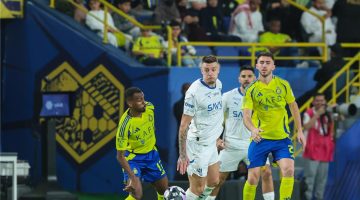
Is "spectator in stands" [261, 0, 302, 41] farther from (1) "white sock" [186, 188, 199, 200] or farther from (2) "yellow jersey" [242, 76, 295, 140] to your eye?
(1) "white sock" [186, 188, 199, 200]

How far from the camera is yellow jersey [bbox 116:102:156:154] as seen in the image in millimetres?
20156

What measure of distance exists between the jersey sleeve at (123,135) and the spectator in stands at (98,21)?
22.9ft

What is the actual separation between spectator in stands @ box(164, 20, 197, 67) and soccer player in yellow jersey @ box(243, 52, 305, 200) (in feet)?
20.1

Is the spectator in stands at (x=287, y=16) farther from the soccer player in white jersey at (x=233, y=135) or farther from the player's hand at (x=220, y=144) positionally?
the player's hand at (x=220, y=144)

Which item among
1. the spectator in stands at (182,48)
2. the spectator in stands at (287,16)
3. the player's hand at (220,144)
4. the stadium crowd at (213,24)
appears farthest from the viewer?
the spectator in stands at (287,16)

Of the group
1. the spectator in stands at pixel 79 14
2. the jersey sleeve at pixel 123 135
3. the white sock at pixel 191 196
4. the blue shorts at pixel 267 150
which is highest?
the spectator in stands at pixel 79 14

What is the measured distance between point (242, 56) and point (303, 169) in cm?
254

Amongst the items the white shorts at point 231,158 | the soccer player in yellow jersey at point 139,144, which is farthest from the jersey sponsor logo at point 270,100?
the white shorts at point 231,158

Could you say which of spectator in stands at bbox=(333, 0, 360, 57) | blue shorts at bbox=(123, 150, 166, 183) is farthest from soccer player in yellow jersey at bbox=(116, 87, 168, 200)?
spectator in stands at bbox=(333, 0, 360, 57)

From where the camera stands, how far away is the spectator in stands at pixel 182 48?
26500 mm

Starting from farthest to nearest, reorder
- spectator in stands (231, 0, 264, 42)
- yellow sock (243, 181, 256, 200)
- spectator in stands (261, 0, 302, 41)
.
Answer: spectator in stands (261, 0, 302, 41) < spectator in stands (231, 0, 264, 42) < yellow sock (243, 181, 256, 200)

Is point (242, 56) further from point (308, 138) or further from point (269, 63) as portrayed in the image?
point (269, 63)

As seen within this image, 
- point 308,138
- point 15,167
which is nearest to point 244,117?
point 15,167

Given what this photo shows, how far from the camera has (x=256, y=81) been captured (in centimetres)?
2050
